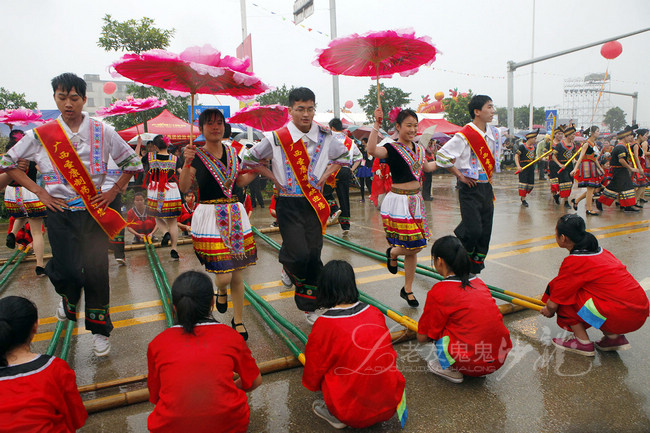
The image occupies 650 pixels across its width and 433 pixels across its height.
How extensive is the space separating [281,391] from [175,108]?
16.0 m

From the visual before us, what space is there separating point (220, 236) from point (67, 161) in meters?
1.15

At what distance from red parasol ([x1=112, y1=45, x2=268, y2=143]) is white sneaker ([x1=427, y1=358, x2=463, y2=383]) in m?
2.17

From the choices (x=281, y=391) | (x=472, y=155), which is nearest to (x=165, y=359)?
(x=281, y=391)

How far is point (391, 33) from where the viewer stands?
3326mm

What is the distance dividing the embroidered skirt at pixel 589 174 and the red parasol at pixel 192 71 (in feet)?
26.4

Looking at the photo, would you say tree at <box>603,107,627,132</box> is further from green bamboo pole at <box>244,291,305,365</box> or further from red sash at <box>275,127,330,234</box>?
green bamboo pole at <box>244,291,305,365</box>

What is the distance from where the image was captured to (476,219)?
404 centimetres

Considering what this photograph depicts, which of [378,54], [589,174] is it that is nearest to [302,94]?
[378,54]

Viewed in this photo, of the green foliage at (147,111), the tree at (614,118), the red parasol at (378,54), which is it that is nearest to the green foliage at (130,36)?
the green foliage at (147,111)

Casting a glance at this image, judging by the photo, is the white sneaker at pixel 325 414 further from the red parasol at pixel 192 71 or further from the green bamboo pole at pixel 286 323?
the red parasol at pixel 192 71

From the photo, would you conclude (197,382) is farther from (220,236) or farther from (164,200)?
(164,200)

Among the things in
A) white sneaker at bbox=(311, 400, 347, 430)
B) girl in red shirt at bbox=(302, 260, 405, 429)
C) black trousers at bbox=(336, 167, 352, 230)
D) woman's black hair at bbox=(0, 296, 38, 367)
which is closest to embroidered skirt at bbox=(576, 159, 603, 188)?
black trousers at bbox=(336, 167, 352, 230)

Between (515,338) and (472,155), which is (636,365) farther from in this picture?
(472,155)

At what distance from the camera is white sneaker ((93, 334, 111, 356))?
313cm
